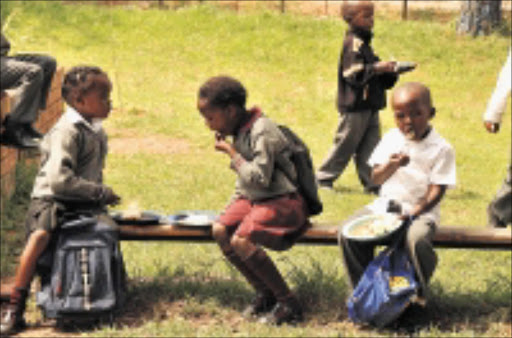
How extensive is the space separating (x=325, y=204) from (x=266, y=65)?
651 centimetres

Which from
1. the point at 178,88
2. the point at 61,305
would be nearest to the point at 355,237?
the point at 61,305

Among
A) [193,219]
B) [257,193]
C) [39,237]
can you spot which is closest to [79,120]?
[39,237]

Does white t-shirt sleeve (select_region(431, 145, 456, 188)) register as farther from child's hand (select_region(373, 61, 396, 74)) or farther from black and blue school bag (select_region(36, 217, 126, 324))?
child's hand (select_region(373, 61, 396, 74))

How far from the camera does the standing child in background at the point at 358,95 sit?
36.0ft

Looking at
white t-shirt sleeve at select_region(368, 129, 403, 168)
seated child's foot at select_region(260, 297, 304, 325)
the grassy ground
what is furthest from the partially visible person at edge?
white t-shirt sleeve at select_region(368, 129, 403, 168)

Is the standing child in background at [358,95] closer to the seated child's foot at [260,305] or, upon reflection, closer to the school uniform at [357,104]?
the school uniform at [357,104]

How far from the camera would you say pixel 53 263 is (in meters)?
7.11

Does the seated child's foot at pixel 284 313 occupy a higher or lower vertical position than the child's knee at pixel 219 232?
lower

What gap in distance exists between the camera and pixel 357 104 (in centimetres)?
1126

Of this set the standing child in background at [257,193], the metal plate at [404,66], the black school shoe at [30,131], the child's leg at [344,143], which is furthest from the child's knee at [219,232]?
the child's leg at [344,143]

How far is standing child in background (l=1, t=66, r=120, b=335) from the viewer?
7.08m

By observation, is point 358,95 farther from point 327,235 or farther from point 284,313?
point 284,313

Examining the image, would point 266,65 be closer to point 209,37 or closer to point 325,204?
point 209,37

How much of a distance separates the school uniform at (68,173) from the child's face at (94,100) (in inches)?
2.1
